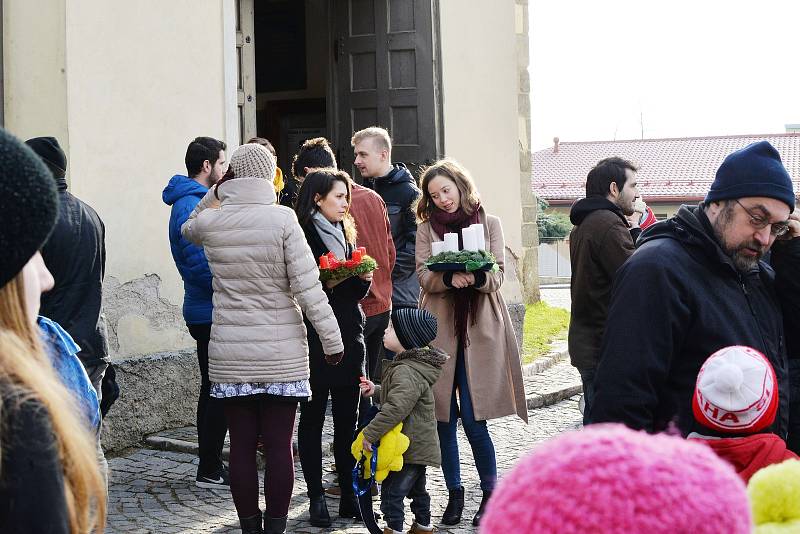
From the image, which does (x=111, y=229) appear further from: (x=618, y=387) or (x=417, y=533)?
(x=618, y=387)

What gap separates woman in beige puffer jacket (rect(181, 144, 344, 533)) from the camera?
4762mm

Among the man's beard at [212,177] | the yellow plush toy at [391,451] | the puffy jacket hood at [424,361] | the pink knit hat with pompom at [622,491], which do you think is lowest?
the yellow plush toy at [391,451]

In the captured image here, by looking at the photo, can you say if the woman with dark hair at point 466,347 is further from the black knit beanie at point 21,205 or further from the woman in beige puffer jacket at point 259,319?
the black knit beanie at point 21,205

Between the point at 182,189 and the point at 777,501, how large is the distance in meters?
4.80

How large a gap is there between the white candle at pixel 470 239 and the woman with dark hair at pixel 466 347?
0.14 m

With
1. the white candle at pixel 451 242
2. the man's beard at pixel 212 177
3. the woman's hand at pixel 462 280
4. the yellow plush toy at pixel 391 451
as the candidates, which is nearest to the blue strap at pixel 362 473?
the yellow plush toy at pixel 391 451

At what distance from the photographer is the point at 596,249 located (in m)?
6.08

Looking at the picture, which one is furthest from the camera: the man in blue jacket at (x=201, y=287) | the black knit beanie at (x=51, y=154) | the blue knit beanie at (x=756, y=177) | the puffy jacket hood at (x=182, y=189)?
the puffy jacket hood at (x=182, y=189)

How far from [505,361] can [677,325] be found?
110 inches

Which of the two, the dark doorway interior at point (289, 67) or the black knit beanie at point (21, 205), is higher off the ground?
the dark doorway interior at point (289, 67)

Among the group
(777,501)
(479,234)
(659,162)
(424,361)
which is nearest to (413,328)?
(424,361)

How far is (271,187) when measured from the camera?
4.88 meters

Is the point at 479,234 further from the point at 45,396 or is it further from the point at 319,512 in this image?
the point at 45,396

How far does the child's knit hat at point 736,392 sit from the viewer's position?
2.53 metres
